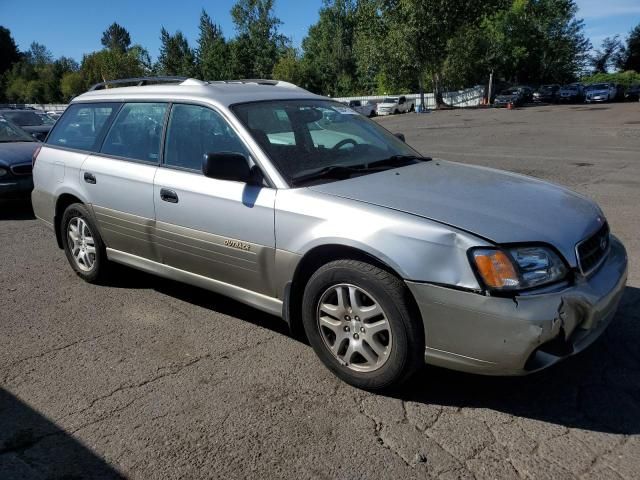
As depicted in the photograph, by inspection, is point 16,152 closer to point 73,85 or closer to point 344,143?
point 344,143

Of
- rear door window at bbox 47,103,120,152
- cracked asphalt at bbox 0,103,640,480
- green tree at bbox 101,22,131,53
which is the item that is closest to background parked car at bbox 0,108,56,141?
rear door window at bbox 47,103,120,152

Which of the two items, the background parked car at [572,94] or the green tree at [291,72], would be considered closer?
the background parked car at [572,94]

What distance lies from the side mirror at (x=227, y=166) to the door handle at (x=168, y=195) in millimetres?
561

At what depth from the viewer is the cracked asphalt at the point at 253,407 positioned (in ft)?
8.45

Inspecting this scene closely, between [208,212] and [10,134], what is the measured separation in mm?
7556

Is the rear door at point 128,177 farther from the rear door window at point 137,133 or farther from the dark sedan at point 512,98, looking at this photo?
the dark sedan at point 512,98

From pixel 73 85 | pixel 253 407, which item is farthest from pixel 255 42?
pixel 253 407

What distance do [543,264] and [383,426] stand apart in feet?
3.76

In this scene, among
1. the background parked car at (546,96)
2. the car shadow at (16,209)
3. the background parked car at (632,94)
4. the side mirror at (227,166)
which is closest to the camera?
the side mirror at (227,166)

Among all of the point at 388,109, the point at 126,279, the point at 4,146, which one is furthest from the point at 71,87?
the point at 126,279

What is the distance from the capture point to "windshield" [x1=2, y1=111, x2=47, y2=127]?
49.3 feet

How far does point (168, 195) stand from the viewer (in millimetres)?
3982

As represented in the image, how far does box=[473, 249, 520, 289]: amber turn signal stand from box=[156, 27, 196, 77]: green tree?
72.6 metres

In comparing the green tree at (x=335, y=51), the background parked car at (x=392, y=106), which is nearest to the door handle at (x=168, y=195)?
the background parked car at (x=392, y=106)
